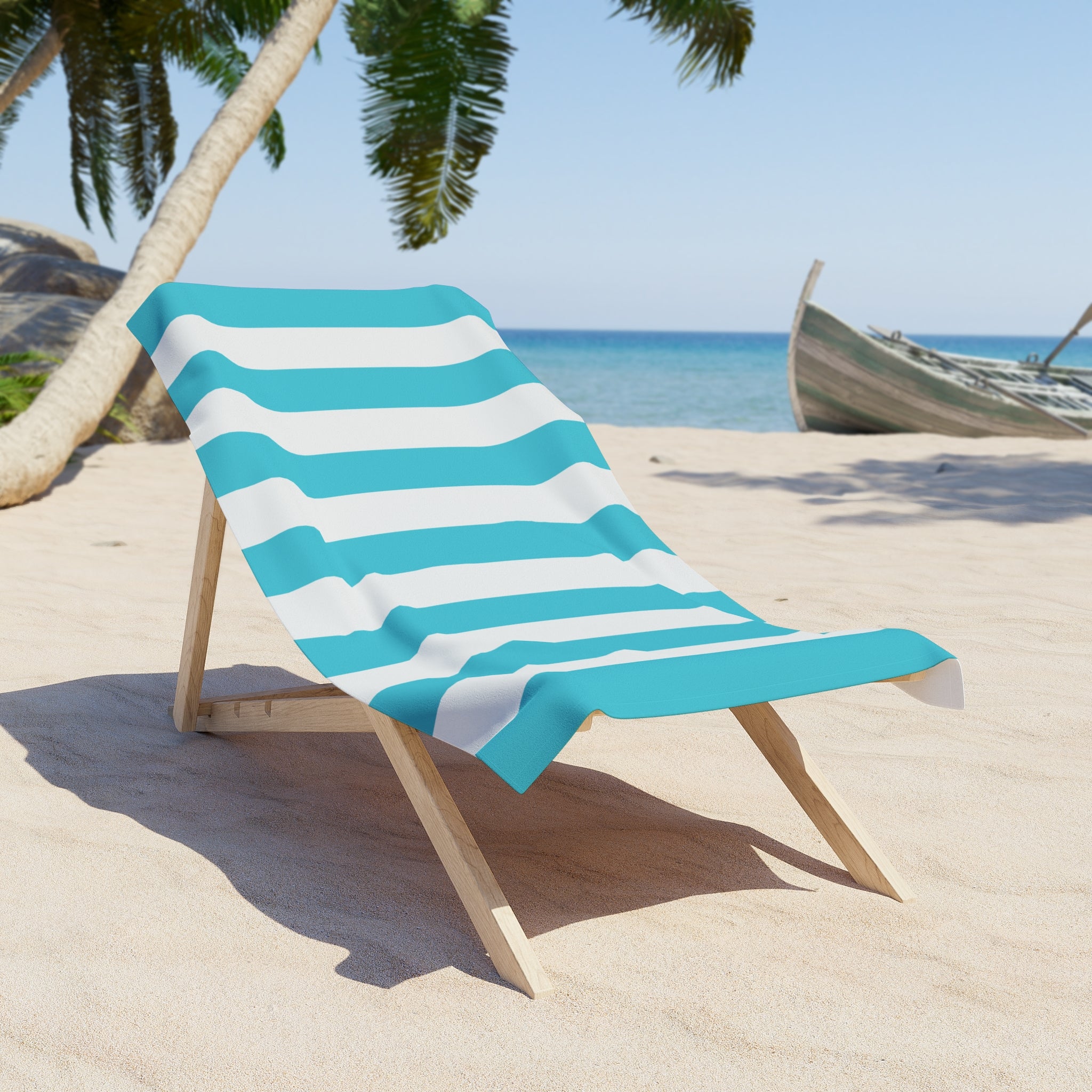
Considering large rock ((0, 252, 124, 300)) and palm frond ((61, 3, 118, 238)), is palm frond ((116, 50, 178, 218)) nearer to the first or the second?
palm frond ((61, 3, 118, 238))

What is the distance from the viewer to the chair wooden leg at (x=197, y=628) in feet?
8.26

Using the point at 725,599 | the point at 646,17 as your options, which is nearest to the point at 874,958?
the point at 725,599

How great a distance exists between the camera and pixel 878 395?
10.3 meters

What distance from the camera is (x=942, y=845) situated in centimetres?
216

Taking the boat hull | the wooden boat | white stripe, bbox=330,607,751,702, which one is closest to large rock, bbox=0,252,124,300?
the wooden boat

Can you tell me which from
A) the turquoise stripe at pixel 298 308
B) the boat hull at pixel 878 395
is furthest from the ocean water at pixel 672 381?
the turquoise stripe at pixel 298 308

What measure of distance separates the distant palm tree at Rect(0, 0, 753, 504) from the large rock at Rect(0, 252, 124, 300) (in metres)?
2.10

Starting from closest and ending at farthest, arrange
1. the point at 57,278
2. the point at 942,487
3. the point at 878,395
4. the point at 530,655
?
the point at 530,655 < the point at 942,487 < the point at 57,278 < the point at 878,395

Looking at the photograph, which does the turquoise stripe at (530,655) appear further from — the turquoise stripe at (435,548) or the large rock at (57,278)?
the large rock at (57,278)

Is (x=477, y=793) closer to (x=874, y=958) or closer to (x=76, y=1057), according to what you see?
(x=874, y=958)

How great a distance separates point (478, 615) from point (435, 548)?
267 millimetres

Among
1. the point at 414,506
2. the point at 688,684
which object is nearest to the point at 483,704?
the point at 688,684

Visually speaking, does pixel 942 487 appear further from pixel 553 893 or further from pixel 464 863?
pixel 464 863

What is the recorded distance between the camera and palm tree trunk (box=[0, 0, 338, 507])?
18.3 ft
